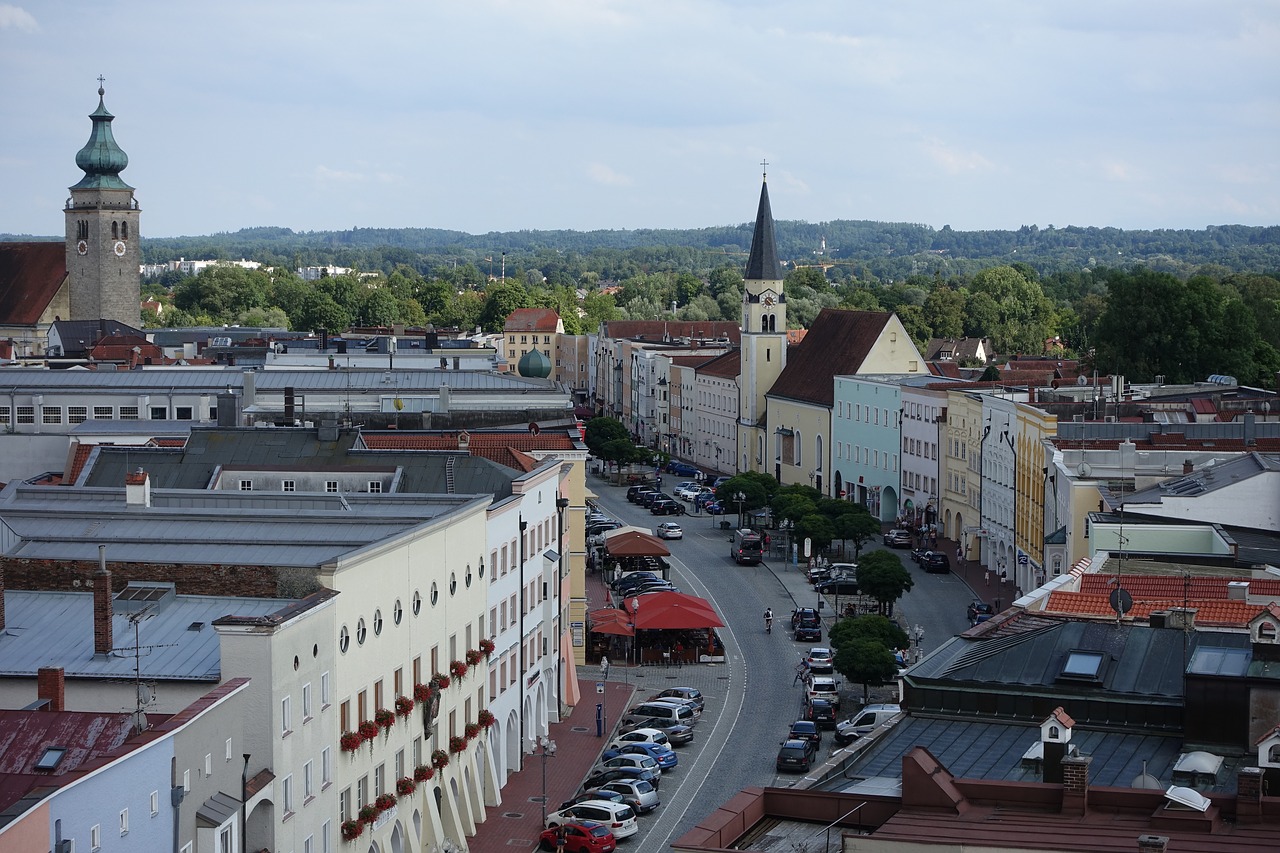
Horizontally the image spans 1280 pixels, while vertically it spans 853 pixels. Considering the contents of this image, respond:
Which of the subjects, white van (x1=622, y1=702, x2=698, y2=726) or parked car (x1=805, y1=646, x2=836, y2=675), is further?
parked car (x1=805, y1=646, x2=836, y2=675)

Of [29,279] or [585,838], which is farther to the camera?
[29,279]

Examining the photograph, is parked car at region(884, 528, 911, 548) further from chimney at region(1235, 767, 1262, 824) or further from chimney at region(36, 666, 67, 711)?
chimney at region(1235, 767, 1262, 824)

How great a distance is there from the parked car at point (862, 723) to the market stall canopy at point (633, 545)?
2105 centimetres

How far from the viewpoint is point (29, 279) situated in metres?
138

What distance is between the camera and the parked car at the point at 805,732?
4591 cm

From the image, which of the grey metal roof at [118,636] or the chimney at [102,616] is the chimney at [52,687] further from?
the chimney at [102,616]

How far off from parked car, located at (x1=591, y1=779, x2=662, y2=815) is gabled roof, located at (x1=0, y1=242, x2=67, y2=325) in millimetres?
102333

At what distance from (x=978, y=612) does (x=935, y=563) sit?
1122 cm

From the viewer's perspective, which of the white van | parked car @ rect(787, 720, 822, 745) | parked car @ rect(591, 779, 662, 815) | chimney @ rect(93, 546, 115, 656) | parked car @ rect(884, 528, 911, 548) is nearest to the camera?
chimney @ rect(93, 546, 115, 656)

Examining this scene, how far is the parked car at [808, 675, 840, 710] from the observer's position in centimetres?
5059

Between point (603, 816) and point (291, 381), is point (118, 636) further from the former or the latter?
point (291, 381)

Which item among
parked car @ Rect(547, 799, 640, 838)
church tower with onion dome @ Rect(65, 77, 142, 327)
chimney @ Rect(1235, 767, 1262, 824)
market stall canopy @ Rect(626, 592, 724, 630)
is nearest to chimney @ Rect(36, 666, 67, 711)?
parked car @ Rect(547, 799, 640, 838)

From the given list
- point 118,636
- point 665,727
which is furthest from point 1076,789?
point 665,727

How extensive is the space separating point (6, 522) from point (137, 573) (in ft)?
15.2
